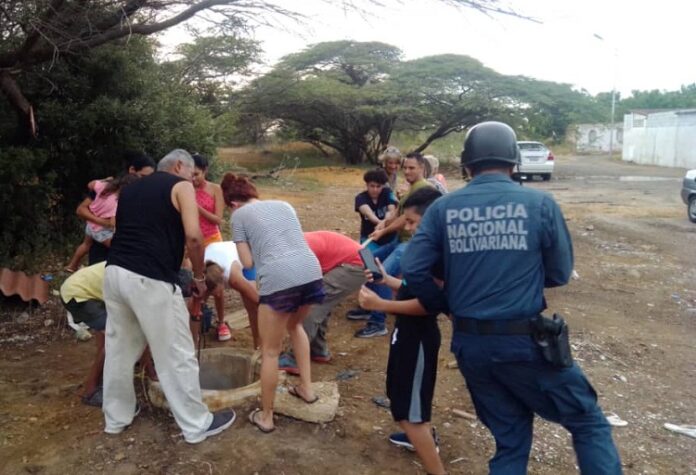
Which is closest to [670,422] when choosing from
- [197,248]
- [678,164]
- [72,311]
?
[197,248]

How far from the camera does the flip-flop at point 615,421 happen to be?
3928mm

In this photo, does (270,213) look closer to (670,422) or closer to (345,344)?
(345,344)

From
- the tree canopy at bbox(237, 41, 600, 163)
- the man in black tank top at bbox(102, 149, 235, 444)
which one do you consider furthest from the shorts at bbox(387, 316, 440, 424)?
the tree canopy at bbox(237, 41, 600, 163)

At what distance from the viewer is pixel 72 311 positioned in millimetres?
3873

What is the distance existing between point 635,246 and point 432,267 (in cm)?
830

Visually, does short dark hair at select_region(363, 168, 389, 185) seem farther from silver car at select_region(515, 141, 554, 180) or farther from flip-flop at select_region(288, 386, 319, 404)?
Answer: silver car at select_region(515, 141, 554, 180)

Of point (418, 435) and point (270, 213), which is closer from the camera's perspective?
point (418, 435)

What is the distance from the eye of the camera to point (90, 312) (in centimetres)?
386

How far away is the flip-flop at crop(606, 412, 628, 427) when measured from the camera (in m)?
3.93

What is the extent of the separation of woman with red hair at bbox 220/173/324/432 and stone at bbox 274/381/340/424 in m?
0.17

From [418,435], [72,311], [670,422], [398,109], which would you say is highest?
[398,109]

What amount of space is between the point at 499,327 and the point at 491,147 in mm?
724

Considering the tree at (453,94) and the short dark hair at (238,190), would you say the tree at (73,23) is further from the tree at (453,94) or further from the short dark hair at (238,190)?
the tree at (453,94)

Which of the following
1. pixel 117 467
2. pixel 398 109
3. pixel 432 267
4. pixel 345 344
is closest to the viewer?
pixel 432 267
